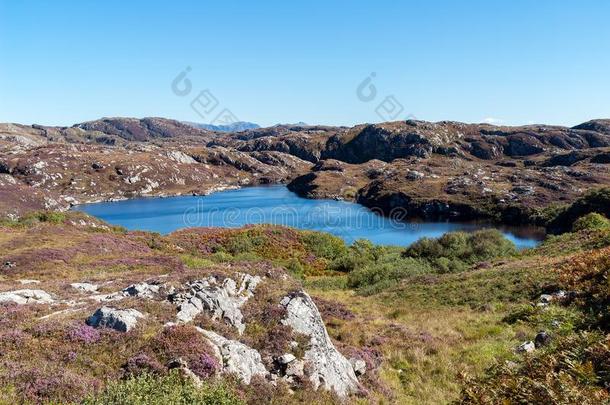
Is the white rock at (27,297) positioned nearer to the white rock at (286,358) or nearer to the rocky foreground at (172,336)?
→ the rocky foreground at (172,336)

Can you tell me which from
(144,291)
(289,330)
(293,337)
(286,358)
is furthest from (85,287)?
(286,358)

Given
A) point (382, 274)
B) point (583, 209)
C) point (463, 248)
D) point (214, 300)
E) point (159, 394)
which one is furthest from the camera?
point (583, 209)

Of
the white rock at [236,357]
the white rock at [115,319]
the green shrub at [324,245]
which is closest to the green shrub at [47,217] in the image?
the green shrub at [324,245]

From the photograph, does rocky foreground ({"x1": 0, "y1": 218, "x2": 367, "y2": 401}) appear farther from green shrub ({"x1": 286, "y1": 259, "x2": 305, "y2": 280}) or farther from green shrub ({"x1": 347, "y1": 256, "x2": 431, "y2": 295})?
green shrub ({"x1": 286, "y1": 259, "x2": 305, "y2": 280})

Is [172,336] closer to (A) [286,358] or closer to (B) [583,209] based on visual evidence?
(A) [286,358]

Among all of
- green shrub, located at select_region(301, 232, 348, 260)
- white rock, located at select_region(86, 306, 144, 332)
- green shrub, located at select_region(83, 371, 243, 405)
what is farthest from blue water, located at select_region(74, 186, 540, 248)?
green shrub, located at select_region(83, 371, 243, 405)
